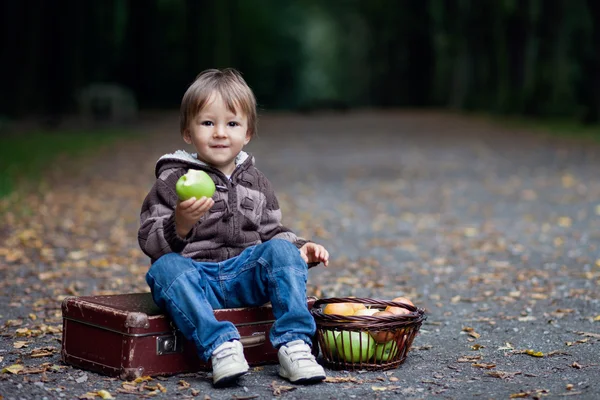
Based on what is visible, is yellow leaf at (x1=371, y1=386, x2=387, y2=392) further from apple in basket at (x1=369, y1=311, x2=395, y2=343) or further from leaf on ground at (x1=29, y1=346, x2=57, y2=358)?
leaf on ground at (x1=29, y1=346, x2=57, y2=358)

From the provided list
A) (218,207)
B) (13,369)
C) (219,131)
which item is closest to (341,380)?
(218,207)

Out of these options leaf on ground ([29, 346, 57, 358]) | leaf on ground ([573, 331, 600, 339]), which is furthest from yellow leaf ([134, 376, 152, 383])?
leaf on ground ([573, 331, 600, 339])

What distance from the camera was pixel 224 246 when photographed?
4473 millimetres

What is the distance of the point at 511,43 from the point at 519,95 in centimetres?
295

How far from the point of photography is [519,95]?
31.2 meters

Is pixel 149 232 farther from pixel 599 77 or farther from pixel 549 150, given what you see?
pixel 599 77

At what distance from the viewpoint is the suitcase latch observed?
165 inches

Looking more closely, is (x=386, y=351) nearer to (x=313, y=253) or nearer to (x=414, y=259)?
(x=313, y=253)

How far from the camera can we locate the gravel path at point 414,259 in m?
4.18

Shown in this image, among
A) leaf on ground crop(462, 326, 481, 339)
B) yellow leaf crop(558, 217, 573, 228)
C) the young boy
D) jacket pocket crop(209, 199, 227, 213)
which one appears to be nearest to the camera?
the young boy

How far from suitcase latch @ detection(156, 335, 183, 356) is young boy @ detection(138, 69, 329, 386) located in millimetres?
122

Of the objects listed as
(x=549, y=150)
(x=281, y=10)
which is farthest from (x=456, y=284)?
(x=281, y=10)

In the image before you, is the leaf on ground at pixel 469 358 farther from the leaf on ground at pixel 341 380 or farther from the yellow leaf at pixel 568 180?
the yellow leaf at pixel 568 180

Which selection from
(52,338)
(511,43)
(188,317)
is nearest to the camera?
(188,317)
